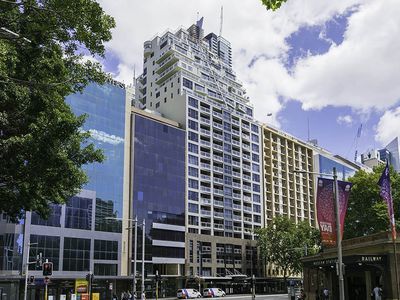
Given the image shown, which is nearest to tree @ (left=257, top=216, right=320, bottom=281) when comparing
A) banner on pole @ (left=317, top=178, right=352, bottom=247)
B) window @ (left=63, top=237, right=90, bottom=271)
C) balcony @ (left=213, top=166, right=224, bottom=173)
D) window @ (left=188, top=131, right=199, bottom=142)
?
balcony @ (left=213, top=166, right=224, bottom=173)

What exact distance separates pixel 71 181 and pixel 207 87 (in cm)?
9423

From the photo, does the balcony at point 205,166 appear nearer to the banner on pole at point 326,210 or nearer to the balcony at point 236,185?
the balcony at point 236,185

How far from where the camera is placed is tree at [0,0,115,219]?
13734 mm

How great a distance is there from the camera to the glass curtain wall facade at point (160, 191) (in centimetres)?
8669

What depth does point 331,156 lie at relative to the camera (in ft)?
494

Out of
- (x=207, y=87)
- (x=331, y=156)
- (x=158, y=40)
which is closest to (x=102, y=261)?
(x=207, y=87)

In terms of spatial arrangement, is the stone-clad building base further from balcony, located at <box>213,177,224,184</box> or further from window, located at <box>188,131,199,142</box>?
balcony, located at <box>213,177,224,184</box>

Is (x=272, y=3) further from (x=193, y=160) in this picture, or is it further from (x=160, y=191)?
(x=193, y=160)

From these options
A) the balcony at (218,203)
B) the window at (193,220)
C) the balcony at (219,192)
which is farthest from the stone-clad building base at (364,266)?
the balcony at (219,192)

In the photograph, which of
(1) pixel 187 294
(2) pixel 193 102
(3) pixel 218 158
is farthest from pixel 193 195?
(1) pixel 187 294

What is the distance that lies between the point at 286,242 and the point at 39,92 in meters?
86.7

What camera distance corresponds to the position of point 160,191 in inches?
3585

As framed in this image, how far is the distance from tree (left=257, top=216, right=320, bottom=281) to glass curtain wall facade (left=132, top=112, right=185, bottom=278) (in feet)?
62.3

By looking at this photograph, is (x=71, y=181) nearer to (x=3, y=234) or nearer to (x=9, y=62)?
(x=9, y=62)
